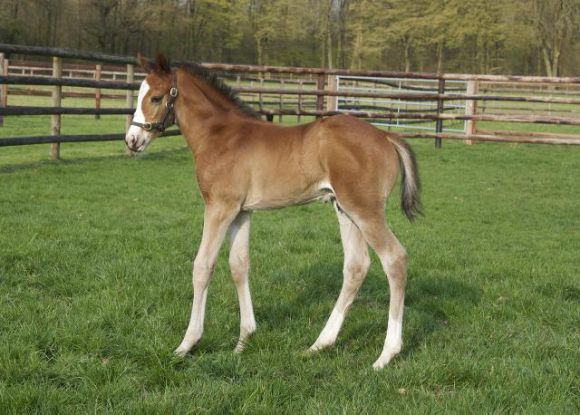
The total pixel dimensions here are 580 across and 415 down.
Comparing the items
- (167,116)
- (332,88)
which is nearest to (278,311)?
(167,116)

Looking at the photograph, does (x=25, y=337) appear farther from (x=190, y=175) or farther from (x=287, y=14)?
(x=287, y=14)

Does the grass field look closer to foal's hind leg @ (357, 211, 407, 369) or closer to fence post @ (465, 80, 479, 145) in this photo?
foal's hind leg @ (357, 211, 407, 369)

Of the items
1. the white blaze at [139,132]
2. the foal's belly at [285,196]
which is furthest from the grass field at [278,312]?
the white blaze at [139,132]

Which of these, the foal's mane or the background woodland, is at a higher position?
the background woodland

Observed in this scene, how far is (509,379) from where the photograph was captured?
3.33 m

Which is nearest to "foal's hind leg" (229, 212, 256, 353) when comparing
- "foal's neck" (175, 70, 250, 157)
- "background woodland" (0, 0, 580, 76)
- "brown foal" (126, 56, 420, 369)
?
"brown foal" (126, 56, 420, 369)

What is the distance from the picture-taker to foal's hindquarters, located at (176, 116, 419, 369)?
3.63 m

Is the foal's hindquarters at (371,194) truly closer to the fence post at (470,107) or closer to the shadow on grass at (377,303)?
the shadow on grass at (377,303)

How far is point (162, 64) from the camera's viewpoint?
394 centimetres

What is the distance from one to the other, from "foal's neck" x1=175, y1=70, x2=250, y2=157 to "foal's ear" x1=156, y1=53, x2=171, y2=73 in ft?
0.33

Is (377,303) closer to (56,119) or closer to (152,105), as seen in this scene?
(152,105)

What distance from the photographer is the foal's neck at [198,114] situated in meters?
4.00

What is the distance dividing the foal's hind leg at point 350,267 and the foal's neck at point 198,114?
909mm

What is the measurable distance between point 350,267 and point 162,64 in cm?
170
